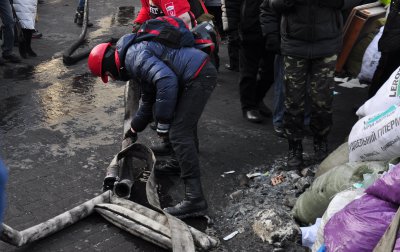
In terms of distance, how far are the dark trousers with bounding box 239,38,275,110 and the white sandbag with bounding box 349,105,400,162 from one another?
1.87 metres

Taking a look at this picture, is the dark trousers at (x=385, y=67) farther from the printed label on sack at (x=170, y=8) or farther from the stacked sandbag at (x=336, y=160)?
the printed label on sack at (x=170, y=8)

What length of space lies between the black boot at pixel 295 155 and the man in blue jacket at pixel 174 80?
0.91m

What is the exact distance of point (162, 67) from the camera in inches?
139

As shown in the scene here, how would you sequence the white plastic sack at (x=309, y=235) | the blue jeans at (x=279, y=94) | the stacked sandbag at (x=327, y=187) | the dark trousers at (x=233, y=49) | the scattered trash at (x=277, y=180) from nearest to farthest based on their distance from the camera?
the white plastic sack at (x=309, y=235), the stacked sandbag at (x=327, y=187), the scattered trash at (x=277, y=180), the blue jeans at (x=279, y=94), the dark trousers at (x=233, y=49)

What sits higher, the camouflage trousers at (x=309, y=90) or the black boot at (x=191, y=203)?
the camouflage trousers at (x=309, y=90)

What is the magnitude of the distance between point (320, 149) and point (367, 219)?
1.98 meters

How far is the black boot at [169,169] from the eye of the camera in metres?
4.51

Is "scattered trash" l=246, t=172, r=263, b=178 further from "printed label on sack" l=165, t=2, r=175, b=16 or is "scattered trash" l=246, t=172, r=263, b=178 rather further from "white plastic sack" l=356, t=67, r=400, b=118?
"printed label on sack" l=165, t=2, r=175, b=16

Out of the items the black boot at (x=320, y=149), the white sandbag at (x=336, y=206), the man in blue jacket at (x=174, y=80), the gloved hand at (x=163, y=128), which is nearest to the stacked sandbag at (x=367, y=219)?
the white sandbag at (x=336, y=206)

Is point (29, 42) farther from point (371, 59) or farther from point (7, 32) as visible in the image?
point (371, 59)

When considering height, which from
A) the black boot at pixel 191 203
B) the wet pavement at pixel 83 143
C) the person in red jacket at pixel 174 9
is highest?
the person in red jacket at pixel 174 9

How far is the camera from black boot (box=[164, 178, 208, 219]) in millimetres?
3830

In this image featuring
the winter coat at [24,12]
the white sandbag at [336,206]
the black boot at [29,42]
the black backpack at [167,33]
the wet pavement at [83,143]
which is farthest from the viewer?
the black boot at [29,42]

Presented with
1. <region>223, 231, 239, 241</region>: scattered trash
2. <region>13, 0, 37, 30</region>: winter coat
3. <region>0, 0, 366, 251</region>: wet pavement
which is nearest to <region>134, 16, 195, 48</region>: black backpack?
<region>0, 0, 366, 251</region>: wet pavement
